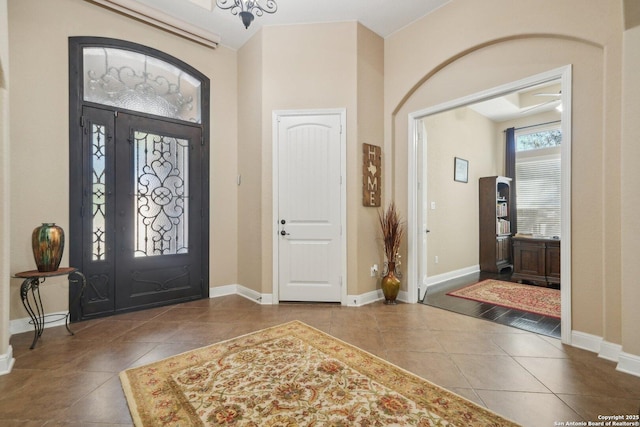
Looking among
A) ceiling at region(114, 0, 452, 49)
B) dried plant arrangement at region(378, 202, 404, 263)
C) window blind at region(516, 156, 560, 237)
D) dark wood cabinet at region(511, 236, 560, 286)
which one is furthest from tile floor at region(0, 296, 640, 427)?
window blind at region(516, 156, 560, 237)

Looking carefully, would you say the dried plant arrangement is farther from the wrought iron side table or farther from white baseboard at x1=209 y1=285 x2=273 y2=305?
the wrought iron side table

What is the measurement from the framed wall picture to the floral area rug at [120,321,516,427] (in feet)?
13.5

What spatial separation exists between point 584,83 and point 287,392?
337 centimetres

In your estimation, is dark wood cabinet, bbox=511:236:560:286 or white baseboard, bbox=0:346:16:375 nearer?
white baseboard, bbox=0:346:16:375

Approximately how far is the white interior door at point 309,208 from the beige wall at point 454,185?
6.18ft

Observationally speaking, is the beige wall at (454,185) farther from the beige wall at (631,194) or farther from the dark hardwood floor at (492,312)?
the beige wall at (631,194)

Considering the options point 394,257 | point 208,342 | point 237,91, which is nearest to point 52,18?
point 237,91

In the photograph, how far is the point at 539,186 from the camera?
19.1 feet

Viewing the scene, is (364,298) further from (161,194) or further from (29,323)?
(29,323)

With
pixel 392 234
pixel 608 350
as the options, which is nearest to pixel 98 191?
pixel 392 234

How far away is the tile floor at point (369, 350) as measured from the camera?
5.57ft

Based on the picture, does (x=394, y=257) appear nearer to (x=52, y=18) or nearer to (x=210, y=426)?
(x=210, y=426)

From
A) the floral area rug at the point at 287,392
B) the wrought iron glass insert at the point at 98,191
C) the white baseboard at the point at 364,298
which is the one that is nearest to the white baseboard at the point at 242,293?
the white baseboard at the point at 364,298

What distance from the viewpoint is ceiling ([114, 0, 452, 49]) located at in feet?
11.1
